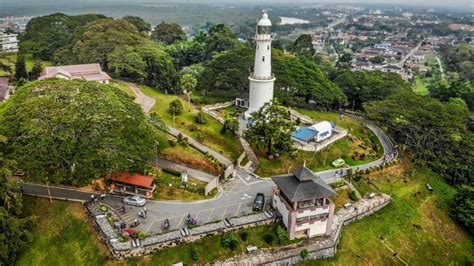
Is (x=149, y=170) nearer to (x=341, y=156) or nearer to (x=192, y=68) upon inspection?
(x=341, y=156)

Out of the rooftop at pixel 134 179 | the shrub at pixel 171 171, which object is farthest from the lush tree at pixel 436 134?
the rooftop at pixel 134 179

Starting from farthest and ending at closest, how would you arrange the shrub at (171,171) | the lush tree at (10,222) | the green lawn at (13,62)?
the green lawn at (13,62)
the shrub at (171,171)
the lush tree at (10,222)

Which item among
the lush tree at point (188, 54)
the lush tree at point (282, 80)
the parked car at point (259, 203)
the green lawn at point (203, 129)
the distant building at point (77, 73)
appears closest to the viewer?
the parked car at point (259, 203)

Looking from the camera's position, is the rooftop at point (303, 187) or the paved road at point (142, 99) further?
the paved road at point (142, 99)

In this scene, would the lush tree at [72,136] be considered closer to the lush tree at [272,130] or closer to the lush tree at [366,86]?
the lush tree at [272,130]

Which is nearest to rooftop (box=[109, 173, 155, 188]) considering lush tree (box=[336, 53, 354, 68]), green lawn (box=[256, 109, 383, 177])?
green lawn (box=[256, 109, 383, 177])

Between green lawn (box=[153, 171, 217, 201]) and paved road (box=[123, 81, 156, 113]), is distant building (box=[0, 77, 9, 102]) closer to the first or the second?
paved road (box=[123, 81, 156, 113])

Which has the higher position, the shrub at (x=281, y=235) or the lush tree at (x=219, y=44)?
the lush tree at (x=219, y=44)

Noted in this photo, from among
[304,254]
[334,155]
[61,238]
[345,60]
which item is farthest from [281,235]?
[345,60]
